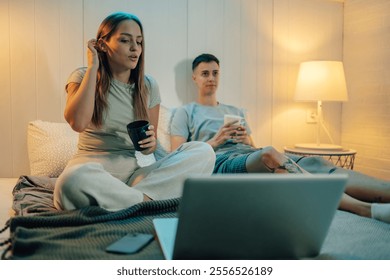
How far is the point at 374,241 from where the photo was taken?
0.83 metres

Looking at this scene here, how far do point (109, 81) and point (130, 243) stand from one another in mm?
715

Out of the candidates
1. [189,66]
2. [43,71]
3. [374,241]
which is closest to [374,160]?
[189,66]

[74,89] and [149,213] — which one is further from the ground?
[74,89]

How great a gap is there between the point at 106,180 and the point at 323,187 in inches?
22.6

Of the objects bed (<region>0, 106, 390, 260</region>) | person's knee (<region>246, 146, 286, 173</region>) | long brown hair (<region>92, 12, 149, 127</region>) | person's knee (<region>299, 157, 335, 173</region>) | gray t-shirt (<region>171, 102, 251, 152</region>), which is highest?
long brown hair (<region>92, 12, 149, 127</region>)

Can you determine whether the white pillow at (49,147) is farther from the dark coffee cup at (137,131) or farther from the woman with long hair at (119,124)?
the dark coffee cup at (137,131)

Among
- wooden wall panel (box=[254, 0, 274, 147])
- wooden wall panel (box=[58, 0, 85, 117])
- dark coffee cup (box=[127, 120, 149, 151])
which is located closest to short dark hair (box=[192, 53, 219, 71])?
wooden wall panel (box=[254, 0, 274, 147])

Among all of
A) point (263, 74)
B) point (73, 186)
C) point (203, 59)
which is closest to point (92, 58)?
point (73, 186)

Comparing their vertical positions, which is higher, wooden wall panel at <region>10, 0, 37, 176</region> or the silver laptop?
wooden wall panel at <region>10, 0, 37, 176</region>

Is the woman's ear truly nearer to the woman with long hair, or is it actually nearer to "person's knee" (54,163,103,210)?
the woman with long hair

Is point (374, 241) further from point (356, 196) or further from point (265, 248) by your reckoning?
point (356, 196)

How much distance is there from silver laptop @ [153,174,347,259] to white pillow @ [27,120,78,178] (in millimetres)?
1007

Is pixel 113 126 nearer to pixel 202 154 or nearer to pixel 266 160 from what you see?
pixel 202 154

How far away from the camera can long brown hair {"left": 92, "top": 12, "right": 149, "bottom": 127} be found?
129 cm
